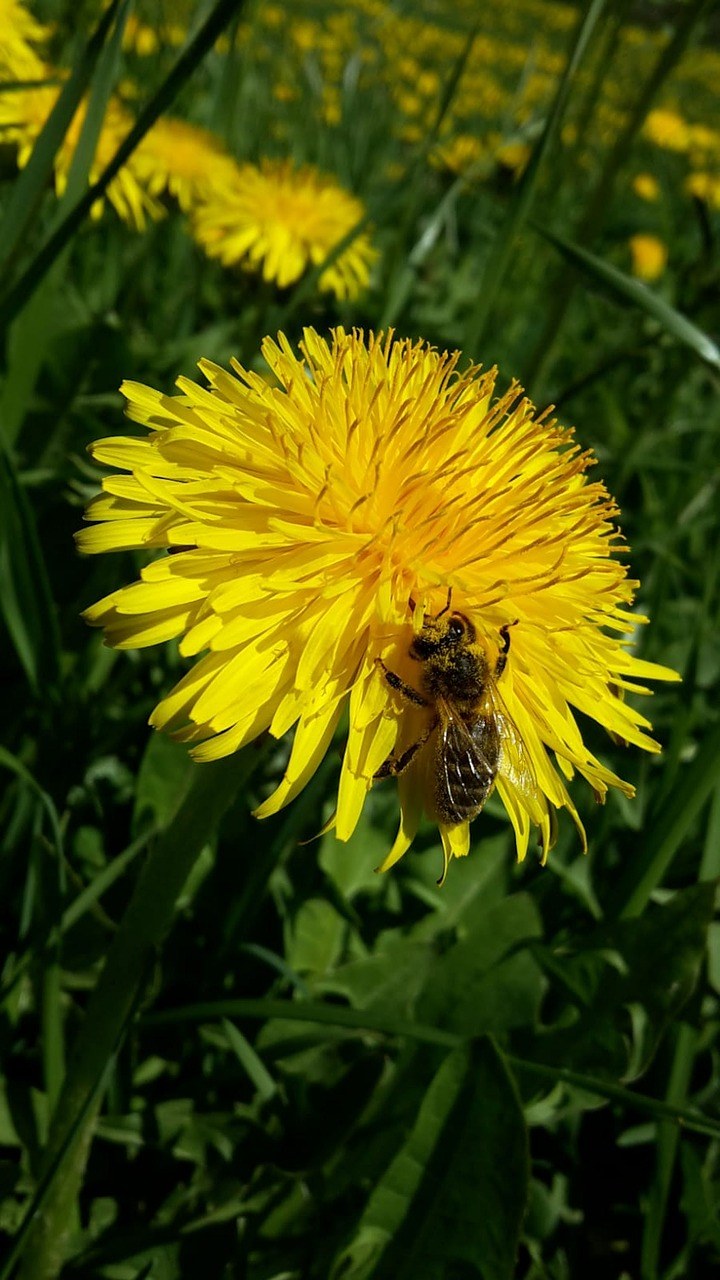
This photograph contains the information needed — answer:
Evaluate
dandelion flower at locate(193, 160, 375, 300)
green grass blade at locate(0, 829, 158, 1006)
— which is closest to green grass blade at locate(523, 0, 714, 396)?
dandelion flower at locate(193, 160, 375, 300)

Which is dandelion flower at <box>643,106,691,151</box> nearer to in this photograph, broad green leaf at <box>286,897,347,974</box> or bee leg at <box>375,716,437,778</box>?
broad green leaf at <box>286,897,347,974</box>

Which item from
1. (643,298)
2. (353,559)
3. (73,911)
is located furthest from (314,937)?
(643,298)

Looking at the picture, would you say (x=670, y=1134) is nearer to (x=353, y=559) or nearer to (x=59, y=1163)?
(x=59, y=1163)

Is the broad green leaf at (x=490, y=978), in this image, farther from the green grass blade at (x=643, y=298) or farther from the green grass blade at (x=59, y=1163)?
the green grass blade at (x=643, y=298)

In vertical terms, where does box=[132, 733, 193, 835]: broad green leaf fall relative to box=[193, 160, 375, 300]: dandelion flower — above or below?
below

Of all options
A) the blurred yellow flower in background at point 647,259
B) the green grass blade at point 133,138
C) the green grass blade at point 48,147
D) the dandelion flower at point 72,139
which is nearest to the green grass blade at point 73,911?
the green grass blade at point 133,138
